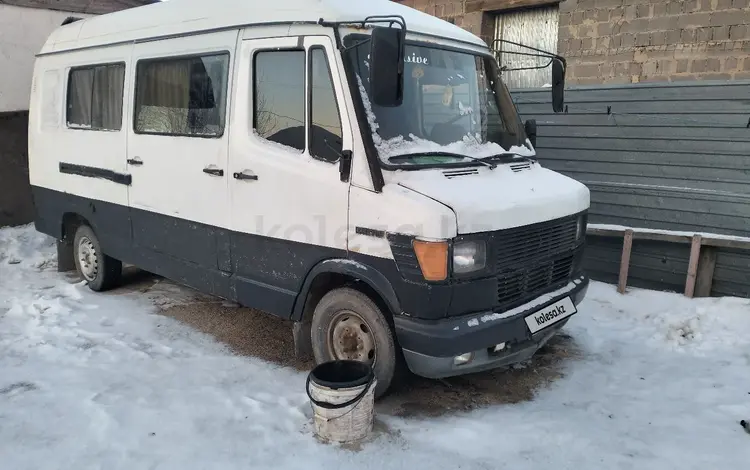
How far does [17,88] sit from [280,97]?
6383 mm

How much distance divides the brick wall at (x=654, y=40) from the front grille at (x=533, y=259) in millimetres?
3542

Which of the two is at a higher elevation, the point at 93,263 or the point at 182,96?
the point at 182,96

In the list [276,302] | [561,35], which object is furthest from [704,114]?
[276,302]

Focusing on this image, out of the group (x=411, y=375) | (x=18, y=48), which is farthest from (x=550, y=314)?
(x=18, y=48)

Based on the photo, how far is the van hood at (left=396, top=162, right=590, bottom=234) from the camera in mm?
3434

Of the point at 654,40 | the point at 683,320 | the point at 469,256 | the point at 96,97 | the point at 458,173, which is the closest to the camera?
the point at 469,256

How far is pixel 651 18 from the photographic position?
6.73m

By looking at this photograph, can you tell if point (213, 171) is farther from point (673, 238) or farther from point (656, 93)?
point (656, 93)

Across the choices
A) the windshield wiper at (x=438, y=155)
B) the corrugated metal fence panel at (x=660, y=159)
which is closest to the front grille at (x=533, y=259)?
the windshield wiper at (x=438, y=155)

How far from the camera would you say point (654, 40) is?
22.1 feet

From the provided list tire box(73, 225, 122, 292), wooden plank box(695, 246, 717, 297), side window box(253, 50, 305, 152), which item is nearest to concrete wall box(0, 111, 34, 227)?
tire box(73, 225, 122, 292)

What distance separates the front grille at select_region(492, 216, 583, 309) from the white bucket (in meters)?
1.02

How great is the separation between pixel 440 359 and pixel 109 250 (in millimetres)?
3931

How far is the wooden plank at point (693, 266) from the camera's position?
19.7 ft
